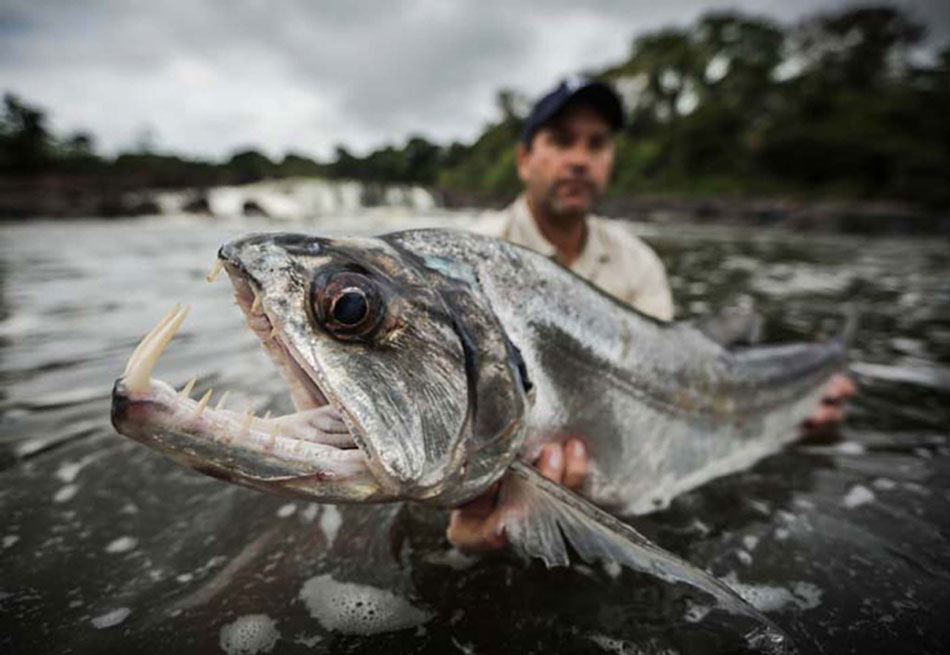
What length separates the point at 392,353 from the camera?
155 centimetres

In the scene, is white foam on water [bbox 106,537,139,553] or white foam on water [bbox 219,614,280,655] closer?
white foam on water [bbox 219,614,280,655]

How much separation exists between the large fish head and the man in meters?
2.18

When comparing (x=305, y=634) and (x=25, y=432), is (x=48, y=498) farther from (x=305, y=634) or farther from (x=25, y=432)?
(x=305, y=634)

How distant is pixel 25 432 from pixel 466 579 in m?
3.03

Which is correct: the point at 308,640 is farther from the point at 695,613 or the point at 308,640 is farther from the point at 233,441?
Answer: the point at 695,613

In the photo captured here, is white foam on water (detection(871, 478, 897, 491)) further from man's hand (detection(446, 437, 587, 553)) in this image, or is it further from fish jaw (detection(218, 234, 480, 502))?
fish jaw (detection(218, 234, 480, 502))

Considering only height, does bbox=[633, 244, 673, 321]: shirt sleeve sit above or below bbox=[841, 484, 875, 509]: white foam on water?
above

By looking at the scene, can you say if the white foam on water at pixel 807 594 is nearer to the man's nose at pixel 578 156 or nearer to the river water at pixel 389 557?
the river water at pixel 389 557

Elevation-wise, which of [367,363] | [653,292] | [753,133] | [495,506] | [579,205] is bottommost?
[495,506]

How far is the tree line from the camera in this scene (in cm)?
3873

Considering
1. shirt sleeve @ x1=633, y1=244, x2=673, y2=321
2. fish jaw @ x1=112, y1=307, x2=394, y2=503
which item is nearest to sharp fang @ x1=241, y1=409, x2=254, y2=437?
fish jaw @ x1=112, y1=307, x2=394, y2=503

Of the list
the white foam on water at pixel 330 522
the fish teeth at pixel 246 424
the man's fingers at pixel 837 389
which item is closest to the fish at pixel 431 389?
the fish teeth at pixel 246 424

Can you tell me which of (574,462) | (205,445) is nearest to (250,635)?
(205,445)

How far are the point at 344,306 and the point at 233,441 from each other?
0.45m
